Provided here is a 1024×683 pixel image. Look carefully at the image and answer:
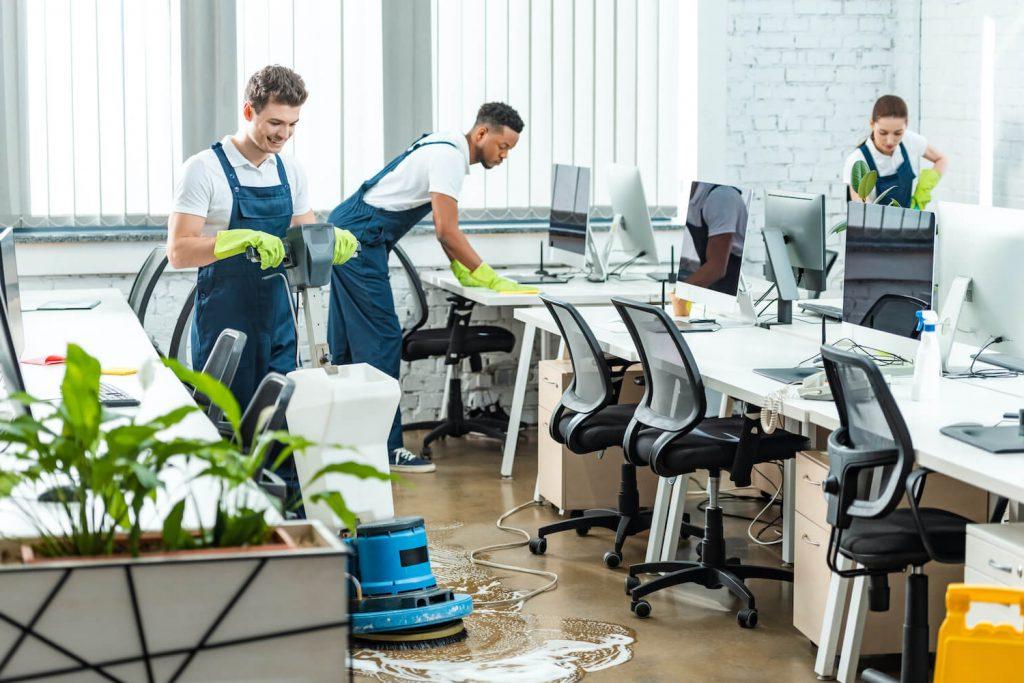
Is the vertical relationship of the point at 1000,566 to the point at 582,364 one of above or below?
below

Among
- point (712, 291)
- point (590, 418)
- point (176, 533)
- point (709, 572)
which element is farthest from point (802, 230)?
point (176, 533)

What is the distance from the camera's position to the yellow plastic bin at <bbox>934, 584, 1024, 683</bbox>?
2129 millimetres

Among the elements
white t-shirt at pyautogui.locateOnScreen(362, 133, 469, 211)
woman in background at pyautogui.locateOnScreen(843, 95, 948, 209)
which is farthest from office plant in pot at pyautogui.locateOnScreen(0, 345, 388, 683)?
woman in background at pyautogui.locateOnScreen(843, 95, 948, 209)

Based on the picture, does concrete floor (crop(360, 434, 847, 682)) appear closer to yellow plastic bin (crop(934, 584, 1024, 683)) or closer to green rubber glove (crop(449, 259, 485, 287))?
green rubber glove (crop(449, 259, 485, 287))

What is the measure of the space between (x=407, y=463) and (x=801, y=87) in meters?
2.90

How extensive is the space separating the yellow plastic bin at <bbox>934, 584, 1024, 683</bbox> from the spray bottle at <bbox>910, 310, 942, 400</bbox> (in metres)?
1.25

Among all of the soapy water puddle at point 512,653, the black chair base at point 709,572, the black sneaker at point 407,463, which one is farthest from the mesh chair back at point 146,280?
the black chair base at point 709,572

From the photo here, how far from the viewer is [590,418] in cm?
414

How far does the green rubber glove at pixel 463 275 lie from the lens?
568cm

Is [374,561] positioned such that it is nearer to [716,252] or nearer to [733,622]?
[733,622]

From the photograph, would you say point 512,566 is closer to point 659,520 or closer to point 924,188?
point 659,520

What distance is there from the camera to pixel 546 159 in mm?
6547

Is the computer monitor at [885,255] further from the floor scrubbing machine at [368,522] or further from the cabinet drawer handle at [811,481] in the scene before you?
the floor scrubbing machine at [368,522]

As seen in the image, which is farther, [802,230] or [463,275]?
[463,275]
